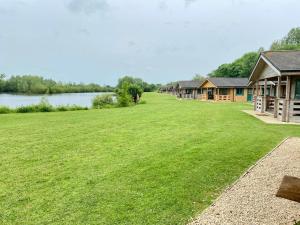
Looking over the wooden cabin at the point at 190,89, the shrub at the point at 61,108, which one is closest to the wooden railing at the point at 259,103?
the shrub at the point at 61,108

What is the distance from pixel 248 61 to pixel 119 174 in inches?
2860

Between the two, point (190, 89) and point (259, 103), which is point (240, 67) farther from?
point (259, 103)

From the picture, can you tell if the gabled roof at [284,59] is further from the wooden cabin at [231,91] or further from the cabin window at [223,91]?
the cabin window at [223,91]

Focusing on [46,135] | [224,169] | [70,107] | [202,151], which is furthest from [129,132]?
[70,107]

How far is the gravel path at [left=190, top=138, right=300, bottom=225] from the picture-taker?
12.5 feet

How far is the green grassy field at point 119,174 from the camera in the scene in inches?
161

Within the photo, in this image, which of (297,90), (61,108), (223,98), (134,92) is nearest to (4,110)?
(61,108)

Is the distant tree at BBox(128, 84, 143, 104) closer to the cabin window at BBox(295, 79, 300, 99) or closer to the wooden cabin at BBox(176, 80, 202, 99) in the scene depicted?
the wooden cabin at BBox(176, 80, 202, 99)

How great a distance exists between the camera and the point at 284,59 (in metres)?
15.4

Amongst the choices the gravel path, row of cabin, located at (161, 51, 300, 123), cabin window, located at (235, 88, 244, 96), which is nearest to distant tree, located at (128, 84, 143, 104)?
cabin window, located at (235, 88, 244, 96)

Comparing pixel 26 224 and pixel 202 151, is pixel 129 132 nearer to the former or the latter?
pixel 202 151

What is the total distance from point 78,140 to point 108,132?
1.84 metres

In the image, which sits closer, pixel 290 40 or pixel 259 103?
pixel 259 103

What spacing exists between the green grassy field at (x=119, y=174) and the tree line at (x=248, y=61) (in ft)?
206
